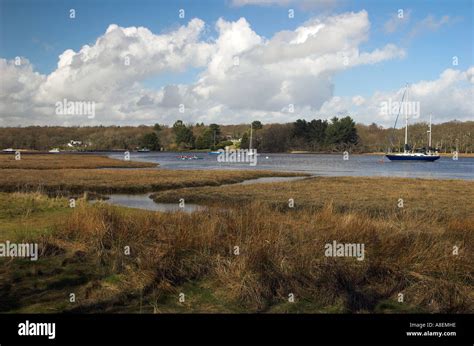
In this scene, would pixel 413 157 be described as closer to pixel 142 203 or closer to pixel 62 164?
pixel 62 164

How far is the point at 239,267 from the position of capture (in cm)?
992

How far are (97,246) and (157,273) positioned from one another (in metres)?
2.96

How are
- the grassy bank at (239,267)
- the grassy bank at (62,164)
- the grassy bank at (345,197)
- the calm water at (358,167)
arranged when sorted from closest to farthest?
1. the grassy bank at (239,267)
2. the grassy bank at (345,197)
3. the calm water at (358,167)
4. the grassy bank at (62,164)

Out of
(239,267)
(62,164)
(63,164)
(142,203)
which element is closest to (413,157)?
(63,164)

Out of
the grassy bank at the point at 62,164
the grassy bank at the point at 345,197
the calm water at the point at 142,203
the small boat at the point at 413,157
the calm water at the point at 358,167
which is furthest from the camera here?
the small boat at the point at 413,157

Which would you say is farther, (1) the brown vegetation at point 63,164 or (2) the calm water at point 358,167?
(1) the brown vegetation at point 63,164

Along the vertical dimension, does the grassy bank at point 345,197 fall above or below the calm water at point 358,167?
above

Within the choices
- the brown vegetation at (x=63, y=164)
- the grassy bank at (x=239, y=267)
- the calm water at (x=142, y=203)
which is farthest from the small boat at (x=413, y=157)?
the grassy bank at (x=239, y=267)

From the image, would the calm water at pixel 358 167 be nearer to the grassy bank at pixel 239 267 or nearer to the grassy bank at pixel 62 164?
the grassy bank at pixel 62 164

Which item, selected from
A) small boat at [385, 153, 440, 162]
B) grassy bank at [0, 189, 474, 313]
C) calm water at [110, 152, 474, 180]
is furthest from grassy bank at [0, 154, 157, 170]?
small boat at [385, 153, 440, 162]

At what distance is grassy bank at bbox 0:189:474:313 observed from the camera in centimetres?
894

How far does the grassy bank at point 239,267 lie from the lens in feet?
29.3
